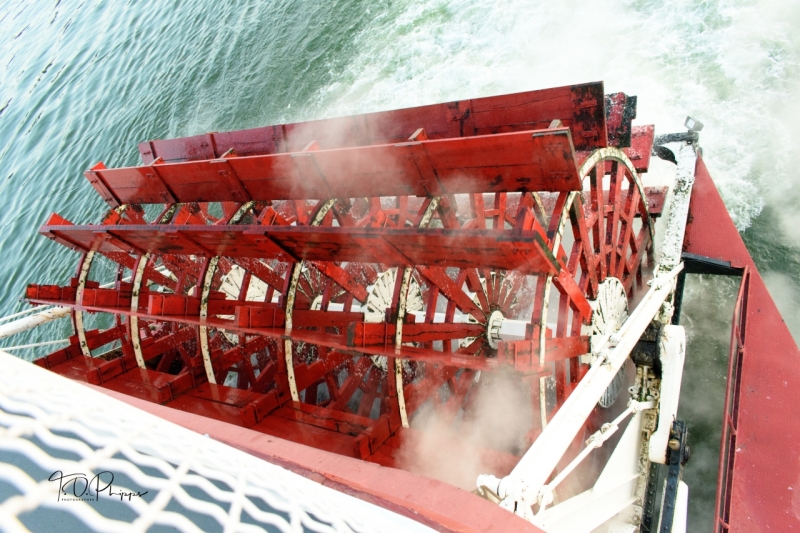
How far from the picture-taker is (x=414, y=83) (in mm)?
7520

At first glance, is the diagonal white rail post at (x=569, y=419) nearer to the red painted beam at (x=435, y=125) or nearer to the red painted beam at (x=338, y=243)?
the red painted beam at (x=338, y=243)

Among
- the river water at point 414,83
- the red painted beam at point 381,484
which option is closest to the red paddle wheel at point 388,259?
the river water at point 414,83

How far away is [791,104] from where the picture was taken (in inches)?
219

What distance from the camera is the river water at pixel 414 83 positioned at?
5199mm

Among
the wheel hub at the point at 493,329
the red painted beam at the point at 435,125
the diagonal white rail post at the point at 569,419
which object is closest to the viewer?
the diagonal white rail post at the point at 569,419

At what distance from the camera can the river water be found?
520 centimetres

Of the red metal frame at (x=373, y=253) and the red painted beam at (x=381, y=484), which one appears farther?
the red metal frame at (x=373, y=253)

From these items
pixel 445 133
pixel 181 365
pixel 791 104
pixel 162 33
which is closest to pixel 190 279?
pixel 181 365

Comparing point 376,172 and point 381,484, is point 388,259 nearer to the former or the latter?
point 376,172

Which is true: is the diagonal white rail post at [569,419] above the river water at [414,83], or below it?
below

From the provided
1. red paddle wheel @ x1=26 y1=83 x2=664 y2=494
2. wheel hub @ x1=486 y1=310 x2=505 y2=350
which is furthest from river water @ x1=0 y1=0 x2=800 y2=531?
wheel hub @ x1=486 y1=310 x2=505 y2=350

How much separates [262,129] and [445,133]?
5.36 ft

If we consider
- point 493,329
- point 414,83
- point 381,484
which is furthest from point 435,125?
point 414,83

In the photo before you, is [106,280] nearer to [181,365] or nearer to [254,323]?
[181,365]
